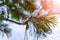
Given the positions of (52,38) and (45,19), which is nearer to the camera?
(45,19)

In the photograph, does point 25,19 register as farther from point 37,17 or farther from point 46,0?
point 46,0

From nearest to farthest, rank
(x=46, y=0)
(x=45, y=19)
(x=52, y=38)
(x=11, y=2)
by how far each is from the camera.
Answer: (x=11, y=2)
(x=45, y=19)
(x=46, y=0)
(x=52, y=38)

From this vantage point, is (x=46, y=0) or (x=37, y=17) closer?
(x=37, y=17)

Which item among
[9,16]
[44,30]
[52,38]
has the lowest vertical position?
[52,38]

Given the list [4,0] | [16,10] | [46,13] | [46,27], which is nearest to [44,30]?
[46,27]

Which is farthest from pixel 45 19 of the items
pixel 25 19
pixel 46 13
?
pixel 25 19

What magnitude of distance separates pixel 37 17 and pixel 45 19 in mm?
63

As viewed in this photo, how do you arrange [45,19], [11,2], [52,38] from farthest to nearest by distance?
[52,38], [45,19], [11,2]

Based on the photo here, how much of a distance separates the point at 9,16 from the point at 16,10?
8 centimetres

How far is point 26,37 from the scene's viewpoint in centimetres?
110

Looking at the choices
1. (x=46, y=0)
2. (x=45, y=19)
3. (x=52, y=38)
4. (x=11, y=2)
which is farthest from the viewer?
(x=52, y=38)

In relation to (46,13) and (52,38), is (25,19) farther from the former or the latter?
(52,38)

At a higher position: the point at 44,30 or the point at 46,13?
the point at 46,13

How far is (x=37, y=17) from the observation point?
951 millimetres
